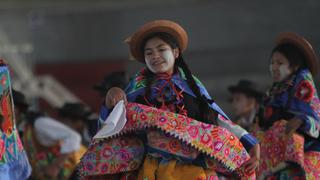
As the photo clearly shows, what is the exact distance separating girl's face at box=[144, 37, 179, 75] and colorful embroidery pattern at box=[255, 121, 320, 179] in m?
1.39

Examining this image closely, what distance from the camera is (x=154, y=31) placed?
6.14 metres

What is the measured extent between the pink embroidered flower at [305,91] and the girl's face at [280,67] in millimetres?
163

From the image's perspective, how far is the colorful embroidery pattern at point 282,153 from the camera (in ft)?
23.1

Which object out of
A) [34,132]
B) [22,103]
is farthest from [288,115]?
[34,132]

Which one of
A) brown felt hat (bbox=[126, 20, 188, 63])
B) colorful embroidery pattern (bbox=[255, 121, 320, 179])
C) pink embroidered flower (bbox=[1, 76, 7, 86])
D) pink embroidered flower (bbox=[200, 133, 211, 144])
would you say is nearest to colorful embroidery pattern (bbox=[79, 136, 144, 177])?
pink embroidered flower (bbox=[200, 133, 211, 144])

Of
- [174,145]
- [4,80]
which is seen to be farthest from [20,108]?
[174,145]

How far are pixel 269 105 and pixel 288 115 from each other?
0.76 ft

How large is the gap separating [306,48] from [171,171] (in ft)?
6.65

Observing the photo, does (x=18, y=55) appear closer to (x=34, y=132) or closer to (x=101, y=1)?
(x=101, y=1)

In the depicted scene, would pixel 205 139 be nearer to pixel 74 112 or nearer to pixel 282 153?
pixel 282 153

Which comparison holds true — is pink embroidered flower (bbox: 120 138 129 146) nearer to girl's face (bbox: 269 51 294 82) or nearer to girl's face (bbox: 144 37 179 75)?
girl's face (bbox: 144 37 179 75)

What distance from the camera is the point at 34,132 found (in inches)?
368

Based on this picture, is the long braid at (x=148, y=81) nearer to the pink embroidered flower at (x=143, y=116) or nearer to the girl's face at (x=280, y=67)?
the pink embroidered flower at (x=143, y=116)

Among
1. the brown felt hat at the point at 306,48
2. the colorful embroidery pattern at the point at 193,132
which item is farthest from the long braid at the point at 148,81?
the brown felt hat at the point at 306,48
